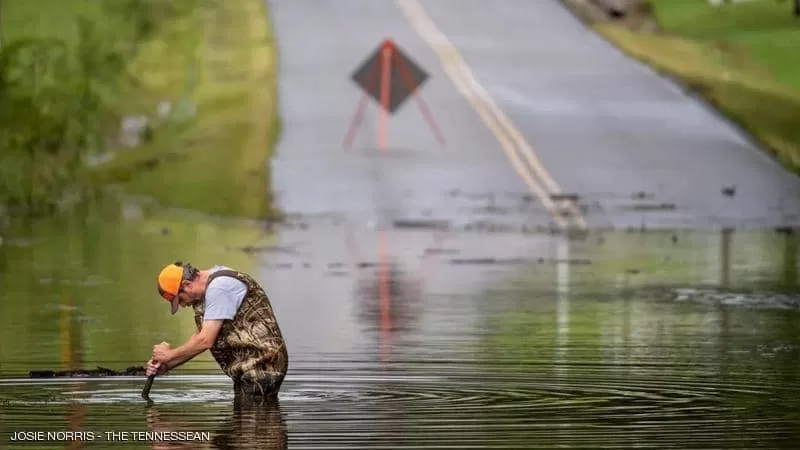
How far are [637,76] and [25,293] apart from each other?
78.9 ft

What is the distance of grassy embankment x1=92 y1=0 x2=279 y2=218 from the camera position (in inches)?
1399

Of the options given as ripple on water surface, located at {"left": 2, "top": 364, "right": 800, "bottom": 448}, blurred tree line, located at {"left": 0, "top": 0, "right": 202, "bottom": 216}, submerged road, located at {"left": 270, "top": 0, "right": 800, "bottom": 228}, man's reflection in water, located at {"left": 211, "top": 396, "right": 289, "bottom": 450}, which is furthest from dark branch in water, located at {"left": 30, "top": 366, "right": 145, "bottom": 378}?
blurred tree line, located at {"left": 0, "top": 0, "right": 202, "bottom": 216}

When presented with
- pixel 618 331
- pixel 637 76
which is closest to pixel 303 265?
pixel 618 331

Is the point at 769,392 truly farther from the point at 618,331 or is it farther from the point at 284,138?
the point at 284,138

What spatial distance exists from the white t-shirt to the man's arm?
0.16 ft

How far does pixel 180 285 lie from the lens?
13617mm

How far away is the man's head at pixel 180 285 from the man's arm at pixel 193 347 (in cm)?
18

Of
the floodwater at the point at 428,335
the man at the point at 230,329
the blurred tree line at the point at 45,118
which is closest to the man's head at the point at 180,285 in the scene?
the man at the point at 230,329

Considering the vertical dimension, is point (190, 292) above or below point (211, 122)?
below

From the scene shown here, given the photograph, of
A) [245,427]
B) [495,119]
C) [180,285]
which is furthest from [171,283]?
[495,119]

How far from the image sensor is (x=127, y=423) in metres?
13.2

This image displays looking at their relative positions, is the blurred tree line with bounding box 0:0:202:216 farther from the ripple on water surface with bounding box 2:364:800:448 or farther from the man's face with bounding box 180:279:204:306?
the man's face with bounding box 180:279:204:306

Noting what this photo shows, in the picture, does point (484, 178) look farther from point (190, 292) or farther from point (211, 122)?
point (190, 292)

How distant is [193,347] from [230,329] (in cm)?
37
